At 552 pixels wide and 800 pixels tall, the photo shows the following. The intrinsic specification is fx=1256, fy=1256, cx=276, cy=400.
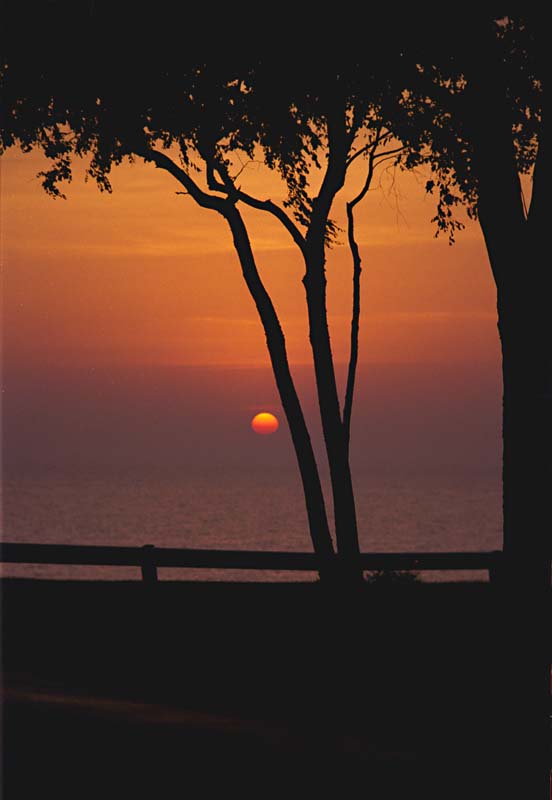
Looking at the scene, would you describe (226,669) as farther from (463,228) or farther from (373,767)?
(463,228)

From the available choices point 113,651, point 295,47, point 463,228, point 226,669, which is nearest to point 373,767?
point 226,669

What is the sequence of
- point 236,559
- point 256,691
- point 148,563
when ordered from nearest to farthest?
point 256,691
point 236,559
point 148,563

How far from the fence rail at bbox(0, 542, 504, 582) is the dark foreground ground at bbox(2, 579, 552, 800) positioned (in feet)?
1.84

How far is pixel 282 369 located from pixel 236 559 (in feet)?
11.5

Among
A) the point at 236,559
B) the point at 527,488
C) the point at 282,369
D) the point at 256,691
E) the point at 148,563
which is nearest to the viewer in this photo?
the point at 527,488

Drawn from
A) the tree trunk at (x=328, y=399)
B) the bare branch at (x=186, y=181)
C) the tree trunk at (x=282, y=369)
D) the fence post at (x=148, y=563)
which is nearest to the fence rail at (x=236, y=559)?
the fence post at (x=148, y=563)

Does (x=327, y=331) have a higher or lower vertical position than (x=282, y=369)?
higher

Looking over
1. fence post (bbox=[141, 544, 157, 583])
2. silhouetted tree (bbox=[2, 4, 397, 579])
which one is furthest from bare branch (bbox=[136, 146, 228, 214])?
fence post (bbox=[141, 544, 157, 583])

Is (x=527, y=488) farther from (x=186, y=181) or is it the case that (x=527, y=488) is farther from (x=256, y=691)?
(x=186, y=181)

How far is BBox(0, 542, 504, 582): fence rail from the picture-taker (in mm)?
17172

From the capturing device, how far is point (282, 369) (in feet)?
63.7

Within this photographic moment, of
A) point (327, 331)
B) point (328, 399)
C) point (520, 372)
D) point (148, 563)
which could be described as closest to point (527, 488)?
point (520, 372)

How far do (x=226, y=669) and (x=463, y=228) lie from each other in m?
9.72

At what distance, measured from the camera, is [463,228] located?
21.5 meters
